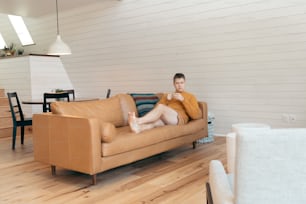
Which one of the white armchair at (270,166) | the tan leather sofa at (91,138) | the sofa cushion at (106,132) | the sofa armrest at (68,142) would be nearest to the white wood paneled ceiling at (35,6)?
the tan leather sofa at (91,138)

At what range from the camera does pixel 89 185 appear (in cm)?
283

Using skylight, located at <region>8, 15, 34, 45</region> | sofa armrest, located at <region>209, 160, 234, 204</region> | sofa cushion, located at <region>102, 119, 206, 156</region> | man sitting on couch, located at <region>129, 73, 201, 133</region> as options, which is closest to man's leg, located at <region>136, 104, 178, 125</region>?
man sitting on couch, located at <region>129, 73, 201, 133</region>

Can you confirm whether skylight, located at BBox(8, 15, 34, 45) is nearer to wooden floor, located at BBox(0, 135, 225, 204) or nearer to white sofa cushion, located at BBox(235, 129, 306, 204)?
wooden floor, located at BBox(0, 135, 225, 204)

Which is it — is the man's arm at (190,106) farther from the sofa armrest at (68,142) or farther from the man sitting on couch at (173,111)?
the sofa armrest at (68,142)

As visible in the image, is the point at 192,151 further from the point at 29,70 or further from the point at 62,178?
the point at 29,70

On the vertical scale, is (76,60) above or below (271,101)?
above

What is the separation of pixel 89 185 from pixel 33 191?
498 millimetres

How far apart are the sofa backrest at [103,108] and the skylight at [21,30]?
4081mm

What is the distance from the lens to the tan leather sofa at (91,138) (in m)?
2.71

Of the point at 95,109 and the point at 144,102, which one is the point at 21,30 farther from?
the point at 95,109

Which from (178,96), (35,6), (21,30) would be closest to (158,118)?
(178,96)

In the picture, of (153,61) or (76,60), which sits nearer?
(153,61)

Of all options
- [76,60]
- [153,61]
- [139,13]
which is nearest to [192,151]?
[153,61]

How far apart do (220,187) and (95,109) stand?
94.7 inches
